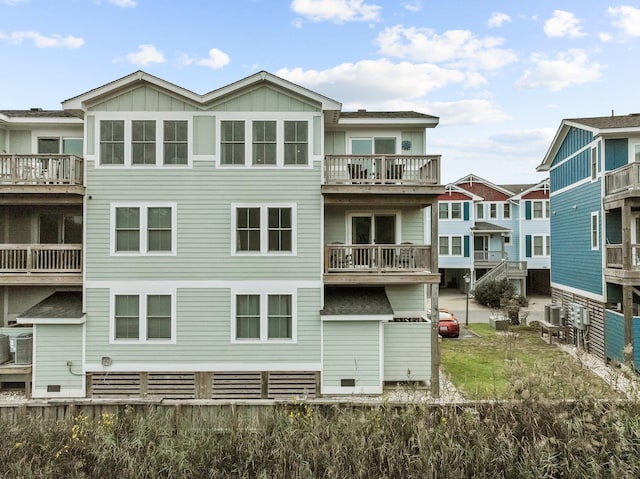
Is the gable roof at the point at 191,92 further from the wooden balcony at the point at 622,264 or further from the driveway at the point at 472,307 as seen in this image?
the driveway at the point at 472,307

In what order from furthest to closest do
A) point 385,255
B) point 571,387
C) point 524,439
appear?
point 385,255
point 571,387
point 524,439

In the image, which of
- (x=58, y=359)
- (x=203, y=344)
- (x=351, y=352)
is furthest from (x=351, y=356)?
(x=58, y=359)

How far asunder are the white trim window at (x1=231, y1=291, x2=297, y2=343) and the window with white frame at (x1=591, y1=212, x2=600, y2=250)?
11.6 meters

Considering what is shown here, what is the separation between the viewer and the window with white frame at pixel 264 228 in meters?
12.1

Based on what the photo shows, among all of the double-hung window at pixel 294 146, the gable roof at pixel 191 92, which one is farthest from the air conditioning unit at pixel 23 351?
the double-hung window at pixel 294 146

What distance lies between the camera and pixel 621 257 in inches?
556

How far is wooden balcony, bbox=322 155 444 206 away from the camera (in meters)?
11.9

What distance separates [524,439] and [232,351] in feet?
25.1

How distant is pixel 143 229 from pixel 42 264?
3.08 metres

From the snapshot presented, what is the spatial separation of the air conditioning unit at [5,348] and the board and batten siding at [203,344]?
Result: 2314 mm

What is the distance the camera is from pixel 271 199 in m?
12.1

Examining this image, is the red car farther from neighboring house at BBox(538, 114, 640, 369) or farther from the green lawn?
neighboring house at BBox(538, 114, 640, 369)

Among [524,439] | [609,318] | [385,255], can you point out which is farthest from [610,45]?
[524,439]

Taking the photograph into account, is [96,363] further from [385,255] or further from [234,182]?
[385,255]
